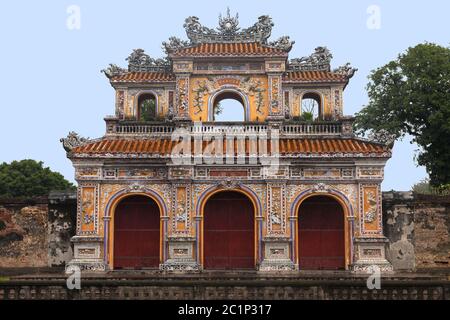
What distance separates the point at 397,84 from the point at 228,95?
47.9 feet

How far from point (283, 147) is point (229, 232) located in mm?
3917

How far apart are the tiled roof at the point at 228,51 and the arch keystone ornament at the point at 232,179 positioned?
0.05 m

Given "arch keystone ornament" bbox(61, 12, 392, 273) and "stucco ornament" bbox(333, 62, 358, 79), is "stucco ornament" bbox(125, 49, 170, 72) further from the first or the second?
"stucco ornament" bbox(333, 62, 358, 79)

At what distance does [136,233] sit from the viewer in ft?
76.3

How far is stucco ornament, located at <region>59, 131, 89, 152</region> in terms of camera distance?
22.8 metres

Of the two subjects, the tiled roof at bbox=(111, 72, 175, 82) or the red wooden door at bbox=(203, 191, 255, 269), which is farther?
the tiled roof at bbox=(111, 72, 175, 82)

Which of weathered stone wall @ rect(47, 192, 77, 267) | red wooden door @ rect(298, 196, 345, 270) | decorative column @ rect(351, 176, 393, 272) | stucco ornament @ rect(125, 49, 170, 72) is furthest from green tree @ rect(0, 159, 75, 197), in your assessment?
decorative column @ rect(351, 176, 393, 272)

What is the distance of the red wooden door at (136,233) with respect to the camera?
23031mm

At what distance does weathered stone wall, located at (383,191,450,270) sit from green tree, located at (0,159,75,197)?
82.7 feet

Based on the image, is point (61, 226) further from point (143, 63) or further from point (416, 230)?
point (416, 230)

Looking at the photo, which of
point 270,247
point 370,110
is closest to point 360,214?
point 270,247

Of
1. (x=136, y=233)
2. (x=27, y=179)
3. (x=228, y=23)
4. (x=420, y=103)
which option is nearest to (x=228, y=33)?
(x=228, y=23)

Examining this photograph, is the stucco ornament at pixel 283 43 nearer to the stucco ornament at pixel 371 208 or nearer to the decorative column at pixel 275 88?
the decorative column at pixel 275 88

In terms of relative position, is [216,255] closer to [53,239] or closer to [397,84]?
[53,239]
